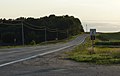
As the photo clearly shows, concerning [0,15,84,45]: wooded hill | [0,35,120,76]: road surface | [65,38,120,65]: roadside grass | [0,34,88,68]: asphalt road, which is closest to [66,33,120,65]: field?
[65,38,120,65]: roadside grass

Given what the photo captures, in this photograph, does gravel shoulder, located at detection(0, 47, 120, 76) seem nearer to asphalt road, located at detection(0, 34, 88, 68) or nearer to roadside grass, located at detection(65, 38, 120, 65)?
asphalt road, located at detection(0, 34, 88, 68)

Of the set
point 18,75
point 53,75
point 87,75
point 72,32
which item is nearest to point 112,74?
point 87,75

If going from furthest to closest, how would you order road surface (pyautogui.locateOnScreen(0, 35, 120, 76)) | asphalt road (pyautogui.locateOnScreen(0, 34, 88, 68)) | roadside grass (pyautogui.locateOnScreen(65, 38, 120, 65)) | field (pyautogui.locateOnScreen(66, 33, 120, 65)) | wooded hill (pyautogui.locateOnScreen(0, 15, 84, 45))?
1. wooded hill (pyautogui.locateOnScreen(0, 15, 84, 45))
2. asphalt road (pyautogui.locateOnScreen(0, 34, 88, 68))
3. field (pyautogui.locateOnScreen(66, 33, 120, 65))
4. roadside grass (pyautogui.locateOnScreen(65, 38, 120, 65))
5. road surface (pyautogui.locateOnScreen(0, 35, 120, 76))

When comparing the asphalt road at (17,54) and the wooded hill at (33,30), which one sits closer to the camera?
the asphalt road at (17,54)

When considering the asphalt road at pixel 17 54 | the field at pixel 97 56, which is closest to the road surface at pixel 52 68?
the asphalt road at pixel 17 54

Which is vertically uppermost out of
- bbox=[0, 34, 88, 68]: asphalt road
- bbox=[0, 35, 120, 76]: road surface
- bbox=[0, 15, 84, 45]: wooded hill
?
bbox=[0, 15, 84, 45]: wooded hill

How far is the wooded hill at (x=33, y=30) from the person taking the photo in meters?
131

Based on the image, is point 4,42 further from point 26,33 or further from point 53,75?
point 53,75

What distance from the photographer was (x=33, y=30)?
15025 centimetres

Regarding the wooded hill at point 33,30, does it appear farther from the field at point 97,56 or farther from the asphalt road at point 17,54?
the field at point 97,56

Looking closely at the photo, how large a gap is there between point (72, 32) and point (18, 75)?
17373cm

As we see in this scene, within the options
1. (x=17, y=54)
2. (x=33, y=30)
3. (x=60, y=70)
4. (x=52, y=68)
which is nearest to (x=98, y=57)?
(x=52, y=68)

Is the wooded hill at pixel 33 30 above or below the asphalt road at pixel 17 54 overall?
above

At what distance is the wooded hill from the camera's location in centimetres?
13125
